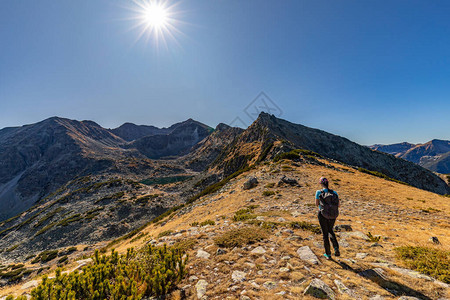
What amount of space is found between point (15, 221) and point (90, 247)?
241 ft

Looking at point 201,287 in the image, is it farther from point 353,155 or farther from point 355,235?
point 353,155

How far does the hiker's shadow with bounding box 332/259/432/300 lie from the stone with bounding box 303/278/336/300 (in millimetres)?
1692

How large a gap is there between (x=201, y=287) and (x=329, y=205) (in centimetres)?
530

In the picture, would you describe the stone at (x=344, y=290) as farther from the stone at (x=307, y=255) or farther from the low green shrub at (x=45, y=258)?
the low green shrub at (x=45, y=258)

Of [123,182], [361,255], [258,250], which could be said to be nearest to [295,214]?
[361,255]

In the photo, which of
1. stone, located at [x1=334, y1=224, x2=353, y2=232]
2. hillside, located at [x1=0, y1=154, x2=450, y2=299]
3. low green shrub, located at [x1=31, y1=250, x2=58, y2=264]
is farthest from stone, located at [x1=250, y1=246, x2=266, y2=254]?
low green shrub, located at [x1=31, y1=250, x2=58, y2=264]

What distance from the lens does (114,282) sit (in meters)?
5.08

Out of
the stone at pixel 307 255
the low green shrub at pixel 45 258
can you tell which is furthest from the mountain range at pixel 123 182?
the stone at pixel 307 255

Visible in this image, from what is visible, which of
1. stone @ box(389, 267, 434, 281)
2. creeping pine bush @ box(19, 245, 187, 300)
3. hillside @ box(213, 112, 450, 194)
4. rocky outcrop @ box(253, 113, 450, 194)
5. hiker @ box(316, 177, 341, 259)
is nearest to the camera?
creeping pine bush @ box(19, 245, 187, 300)

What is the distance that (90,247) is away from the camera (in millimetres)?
33344

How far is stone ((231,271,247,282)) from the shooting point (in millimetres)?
5070

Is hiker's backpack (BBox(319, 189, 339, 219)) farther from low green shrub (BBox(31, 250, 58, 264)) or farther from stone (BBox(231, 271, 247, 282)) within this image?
low green shrub (BBox(31, 250, 58, 264))

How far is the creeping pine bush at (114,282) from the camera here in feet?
13.0

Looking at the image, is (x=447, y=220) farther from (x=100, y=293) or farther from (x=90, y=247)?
(x=90, y=247)
